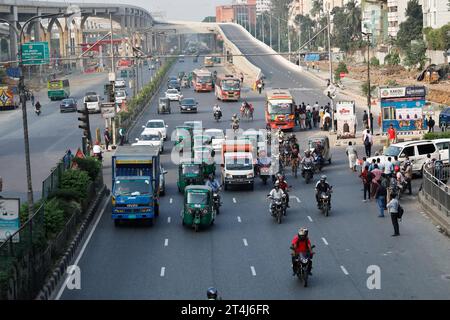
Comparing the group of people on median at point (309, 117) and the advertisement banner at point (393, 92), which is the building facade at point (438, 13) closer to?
the group of people on median at point (309, 117)

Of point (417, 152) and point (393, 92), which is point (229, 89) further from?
point (417, 152)

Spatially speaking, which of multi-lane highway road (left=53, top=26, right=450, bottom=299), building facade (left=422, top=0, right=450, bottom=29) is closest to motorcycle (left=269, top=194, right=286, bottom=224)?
multi-lane highway road (left=53, top=26, right=450, bottom=299)

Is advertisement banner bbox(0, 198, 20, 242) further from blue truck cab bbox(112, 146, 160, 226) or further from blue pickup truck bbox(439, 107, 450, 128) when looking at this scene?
blue pickup truck bbox(439, 107, 450, 128)

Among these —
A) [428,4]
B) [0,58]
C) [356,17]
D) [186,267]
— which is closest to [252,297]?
[186,267]

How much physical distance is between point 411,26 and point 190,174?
279 ft

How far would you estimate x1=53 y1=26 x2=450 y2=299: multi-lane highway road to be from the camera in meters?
24.3

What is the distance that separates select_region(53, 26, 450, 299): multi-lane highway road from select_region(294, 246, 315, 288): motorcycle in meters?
0.22

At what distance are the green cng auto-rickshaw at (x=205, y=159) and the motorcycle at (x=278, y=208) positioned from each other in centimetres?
847

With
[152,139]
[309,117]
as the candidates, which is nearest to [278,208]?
[152,139]

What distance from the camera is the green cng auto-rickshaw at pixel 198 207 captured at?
32.9m


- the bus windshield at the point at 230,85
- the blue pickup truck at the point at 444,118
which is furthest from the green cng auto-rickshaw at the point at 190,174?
the bus windshield at the point at 230,85
